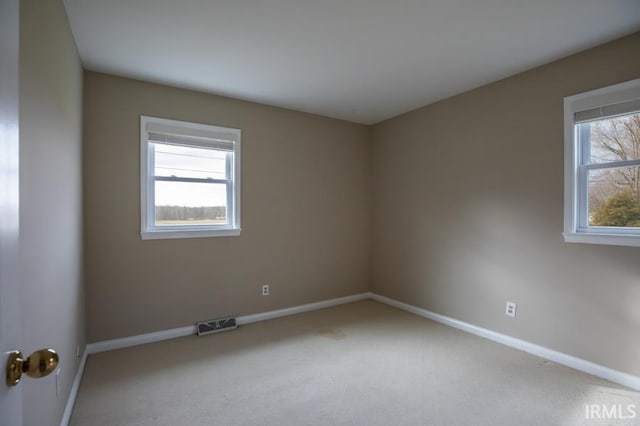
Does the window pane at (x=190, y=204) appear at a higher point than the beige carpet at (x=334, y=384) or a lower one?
higher

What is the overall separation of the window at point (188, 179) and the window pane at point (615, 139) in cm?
329

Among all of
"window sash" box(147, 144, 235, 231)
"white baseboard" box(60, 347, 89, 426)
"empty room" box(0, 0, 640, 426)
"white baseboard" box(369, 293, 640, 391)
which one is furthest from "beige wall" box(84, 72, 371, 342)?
"white baseboard" box(369, 293, 640, 391)

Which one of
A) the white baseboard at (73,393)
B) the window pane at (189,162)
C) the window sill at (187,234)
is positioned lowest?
the white baseboard at (73,393)

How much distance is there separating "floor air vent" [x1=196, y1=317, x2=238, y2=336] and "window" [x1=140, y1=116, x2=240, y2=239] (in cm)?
91

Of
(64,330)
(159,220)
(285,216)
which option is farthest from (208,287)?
(64,330)

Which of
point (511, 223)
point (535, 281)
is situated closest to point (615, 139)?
point (511, 223)

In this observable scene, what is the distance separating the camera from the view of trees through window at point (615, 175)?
7.95 feet

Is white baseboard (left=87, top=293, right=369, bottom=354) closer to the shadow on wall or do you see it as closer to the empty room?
the empty room

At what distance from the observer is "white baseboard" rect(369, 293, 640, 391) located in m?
2.39

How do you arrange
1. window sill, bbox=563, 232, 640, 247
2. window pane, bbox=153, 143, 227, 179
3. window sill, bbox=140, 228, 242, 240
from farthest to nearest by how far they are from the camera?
window pane, bbox=153, 143, 227, 179
window sill, bbox=140, 228, 242, 240
window sill, bbox=563, 232, 640, 247

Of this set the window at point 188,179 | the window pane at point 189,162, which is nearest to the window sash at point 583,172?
the window at point 188,179

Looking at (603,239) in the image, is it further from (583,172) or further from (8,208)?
(8,208)

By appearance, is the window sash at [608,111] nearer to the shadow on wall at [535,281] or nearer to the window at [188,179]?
the shadow on wall at [535,281]

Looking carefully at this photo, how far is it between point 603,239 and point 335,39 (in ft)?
8.31
